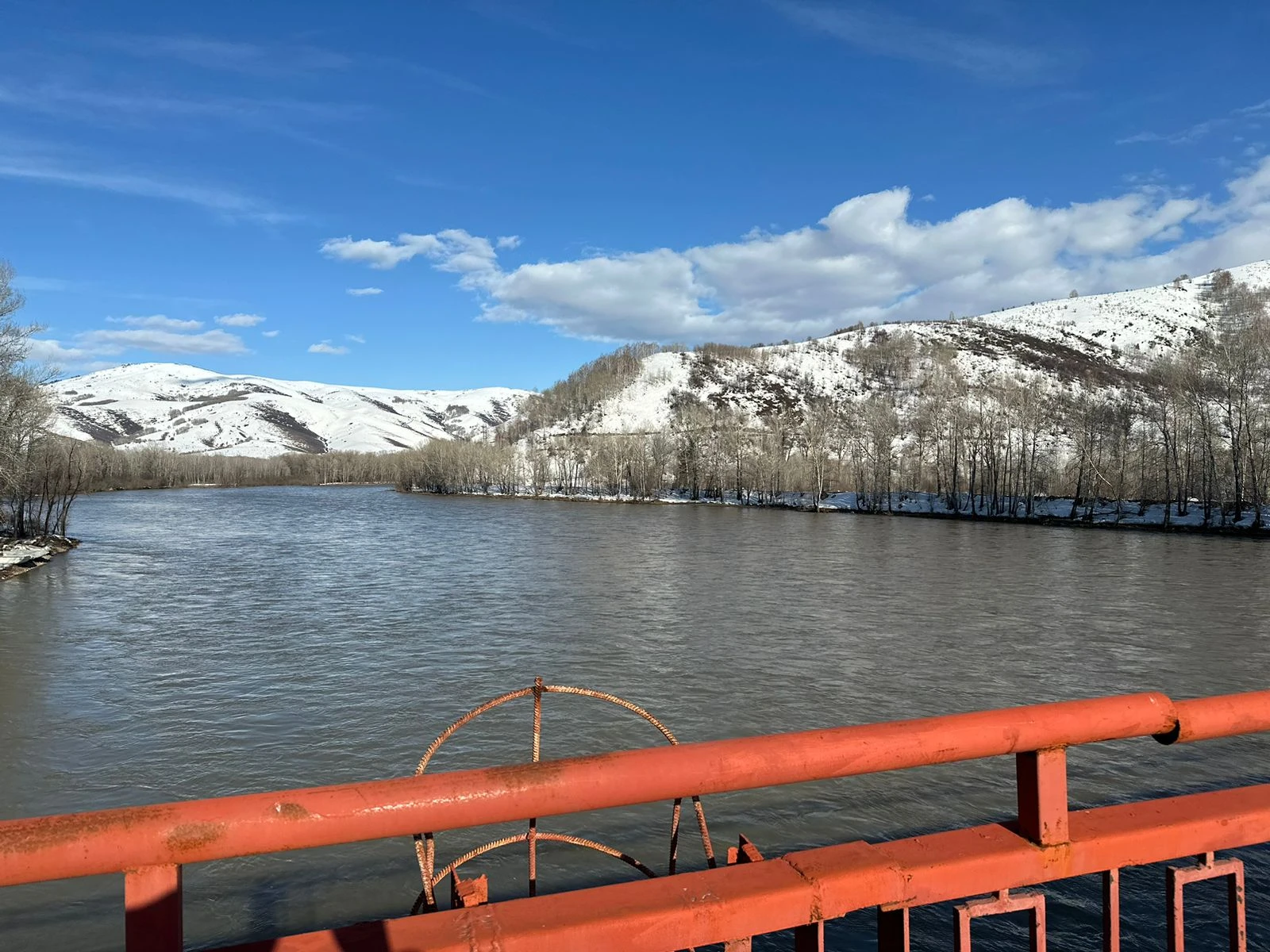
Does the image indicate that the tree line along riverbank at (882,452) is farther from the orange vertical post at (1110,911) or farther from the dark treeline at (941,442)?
the orange vertical post at (1110,911)

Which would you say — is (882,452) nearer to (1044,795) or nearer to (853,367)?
(1044,795)

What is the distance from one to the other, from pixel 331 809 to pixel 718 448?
99.2m

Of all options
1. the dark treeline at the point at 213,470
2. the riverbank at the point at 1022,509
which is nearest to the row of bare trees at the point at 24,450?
the riverbank at the point at 1022,509

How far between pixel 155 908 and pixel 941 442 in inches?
3963

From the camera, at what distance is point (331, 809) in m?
2.15

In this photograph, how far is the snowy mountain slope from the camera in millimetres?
155500

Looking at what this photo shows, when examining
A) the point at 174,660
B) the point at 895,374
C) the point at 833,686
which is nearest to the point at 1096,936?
the point at 833,686

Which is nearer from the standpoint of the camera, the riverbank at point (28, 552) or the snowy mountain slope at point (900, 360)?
the riverbank at point (28, 552)

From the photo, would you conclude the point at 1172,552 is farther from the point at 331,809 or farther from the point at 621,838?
the point at 331,809

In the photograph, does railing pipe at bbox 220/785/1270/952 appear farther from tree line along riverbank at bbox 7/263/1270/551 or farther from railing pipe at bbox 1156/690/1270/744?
tree line along riverbank at bbox 7/263/1270/551

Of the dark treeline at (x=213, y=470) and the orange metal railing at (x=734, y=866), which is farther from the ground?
the dark treeline at (x=213, y=470)

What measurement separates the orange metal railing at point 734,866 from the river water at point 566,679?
13.5ft

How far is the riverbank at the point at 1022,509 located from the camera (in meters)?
49.5

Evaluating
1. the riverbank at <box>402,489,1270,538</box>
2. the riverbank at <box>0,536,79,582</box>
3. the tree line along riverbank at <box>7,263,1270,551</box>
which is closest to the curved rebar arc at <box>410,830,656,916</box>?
the riverbank at <box>0,536,79,582</box>
